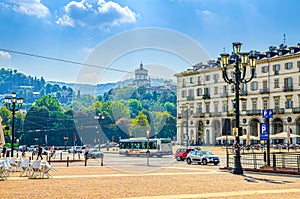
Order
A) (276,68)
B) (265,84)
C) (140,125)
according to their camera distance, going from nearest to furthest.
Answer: (140,125) < (276,68) < (265,84)

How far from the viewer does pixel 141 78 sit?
3756 cm

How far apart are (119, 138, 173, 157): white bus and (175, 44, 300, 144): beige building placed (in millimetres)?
25572

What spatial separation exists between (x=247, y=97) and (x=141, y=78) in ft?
220

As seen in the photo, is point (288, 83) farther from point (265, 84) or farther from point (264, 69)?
point (264, 69)

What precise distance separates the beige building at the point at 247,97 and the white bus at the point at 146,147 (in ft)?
83.9

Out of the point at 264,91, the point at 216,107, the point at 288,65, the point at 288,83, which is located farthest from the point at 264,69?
the point at 216,107

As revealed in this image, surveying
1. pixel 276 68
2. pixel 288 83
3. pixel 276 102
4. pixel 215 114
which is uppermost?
pixel 276 68

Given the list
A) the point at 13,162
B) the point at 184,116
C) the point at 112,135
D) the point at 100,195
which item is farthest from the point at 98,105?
the point at 100,195

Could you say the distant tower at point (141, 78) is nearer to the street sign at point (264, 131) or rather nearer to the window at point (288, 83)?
the street sign at point (264, 131)

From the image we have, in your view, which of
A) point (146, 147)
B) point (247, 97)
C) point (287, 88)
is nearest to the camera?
point (146, 147)

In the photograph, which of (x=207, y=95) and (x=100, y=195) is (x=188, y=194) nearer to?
(x=100, y=195)

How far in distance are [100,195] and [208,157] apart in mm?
23200

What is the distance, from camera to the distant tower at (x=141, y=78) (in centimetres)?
3503

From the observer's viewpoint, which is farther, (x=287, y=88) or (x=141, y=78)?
(x=287, y=88)
